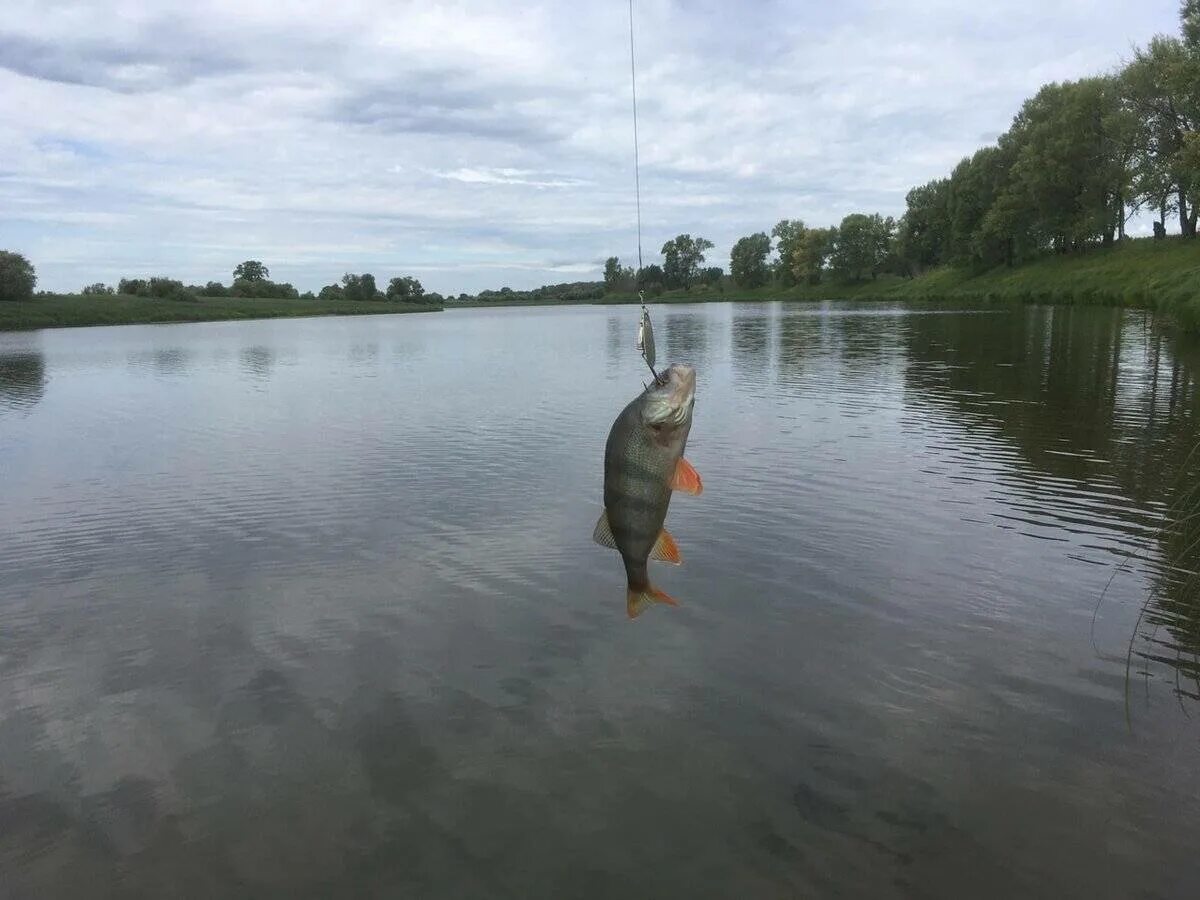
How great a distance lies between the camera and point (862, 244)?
150 metres

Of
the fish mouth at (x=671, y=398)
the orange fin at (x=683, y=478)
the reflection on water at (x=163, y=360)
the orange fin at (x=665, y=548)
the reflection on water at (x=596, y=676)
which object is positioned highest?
the fish mouth at (x=671, y=398)

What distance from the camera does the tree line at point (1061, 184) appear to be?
5481 cm

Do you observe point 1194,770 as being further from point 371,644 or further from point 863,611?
point 371,644

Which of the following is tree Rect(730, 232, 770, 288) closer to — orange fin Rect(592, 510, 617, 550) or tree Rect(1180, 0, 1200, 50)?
tree Rect(1180, 0, 1200, 50)

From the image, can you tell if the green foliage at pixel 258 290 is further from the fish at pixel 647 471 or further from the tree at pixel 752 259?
the fish at pixel 647 471

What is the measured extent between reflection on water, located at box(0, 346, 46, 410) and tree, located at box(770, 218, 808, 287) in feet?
470

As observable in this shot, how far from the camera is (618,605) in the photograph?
11664 mm

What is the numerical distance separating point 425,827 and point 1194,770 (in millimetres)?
6713

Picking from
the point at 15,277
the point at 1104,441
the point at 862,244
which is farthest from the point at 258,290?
the point at 1104,441

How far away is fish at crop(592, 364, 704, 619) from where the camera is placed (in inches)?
147

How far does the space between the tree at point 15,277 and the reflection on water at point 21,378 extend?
210 ft

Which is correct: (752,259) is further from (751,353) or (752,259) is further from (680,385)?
(680,385)

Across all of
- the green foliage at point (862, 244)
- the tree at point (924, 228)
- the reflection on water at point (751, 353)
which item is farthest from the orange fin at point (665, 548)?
the green foliage at point (862, 244)

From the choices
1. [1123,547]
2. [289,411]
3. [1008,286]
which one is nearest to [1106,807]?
[1123,547]
